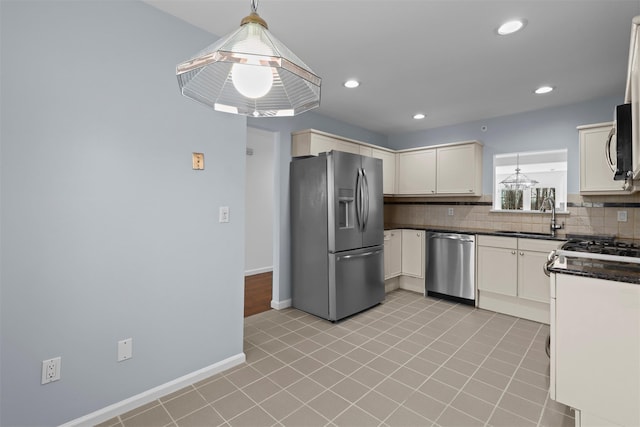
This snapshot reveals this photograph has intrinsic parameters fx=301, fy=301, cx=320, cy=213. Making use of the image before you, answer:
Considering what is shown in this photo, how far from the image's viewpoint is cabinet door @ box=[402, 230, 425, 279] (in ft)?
14.0

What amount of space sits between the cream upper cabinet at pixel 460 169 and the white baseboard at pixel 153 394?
340 centimetres

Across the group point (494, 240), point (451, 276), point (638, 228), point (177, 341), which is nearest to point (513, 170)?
point (494, 240)

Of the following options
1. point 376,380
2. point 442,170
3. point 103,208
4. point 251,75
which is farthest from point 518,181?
point 103,208

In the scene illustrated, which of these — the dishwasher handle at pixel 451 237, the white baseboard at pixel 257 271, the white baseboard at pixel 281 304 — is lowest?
the white baseboard at pixel 281 304

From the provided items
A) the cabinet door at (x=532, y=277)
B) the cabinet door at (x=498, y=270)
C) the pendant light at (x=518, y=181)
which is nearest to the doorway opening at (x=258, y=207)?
the cabinet door at (x=498, y=270)

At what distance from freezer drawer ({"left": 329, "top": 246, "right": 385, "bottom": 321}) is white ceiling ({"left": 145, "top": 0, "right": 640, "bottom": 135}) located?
1.83m

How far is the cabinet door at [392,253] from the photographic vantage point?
4.22 meters

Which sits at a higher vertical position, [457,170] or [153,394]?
[457,170]

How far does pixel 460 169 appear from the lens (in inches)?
162

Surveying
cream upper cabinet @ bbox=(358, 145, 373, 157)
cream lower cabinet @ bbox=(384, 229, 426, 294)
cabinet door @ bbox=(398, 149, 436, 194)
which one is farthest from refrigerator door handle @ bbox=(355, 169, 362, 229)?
cabinet door @ bbox=(398, 149, 436, 194)

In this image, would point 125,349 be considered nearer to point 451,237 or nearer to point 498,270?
point 451,237

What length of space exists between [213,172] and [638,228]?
4.26 metres

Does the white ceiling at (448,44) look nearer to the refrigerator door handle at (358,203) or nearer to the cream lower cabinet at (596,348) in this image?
the refrigerator door handle at (358,203)

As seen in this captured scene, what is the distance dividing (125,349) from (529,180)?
4.51 m
